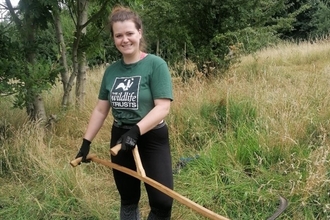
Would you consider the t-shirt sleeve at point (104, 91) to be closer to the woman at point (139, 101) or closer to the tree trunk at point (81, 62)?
the woman at point (139, 101)

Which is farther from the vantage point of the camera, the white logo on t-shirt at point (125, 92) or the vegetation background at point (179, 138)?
the vegetation background at point (179, 138)

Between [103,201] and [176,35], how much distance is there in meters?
4.68

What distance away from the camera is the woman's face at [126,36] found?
6.77 feet

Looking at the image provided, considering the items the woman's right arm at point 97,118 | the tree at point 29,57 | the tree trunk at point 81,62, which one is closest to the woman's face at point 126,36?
the woman's right arm at point 97,118

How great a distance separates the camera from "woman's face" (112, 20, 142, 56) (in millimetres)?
2064

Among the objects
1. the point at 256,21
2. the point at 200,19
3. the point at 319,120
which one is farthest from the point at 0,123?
the point at 256,21

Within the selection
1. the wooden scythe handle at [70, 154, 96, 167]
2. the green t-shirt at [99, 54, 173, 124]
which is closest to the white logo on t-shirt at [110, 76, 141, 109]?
the green t-shirt at [99, 54, 173, 124]

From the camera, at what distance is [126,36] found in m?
2.07

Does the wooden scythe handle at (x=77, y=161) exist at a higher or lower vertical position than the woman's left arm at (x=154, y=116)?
lower

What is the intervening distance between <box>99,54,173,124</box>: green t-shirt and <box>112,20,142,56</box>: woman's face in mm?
96

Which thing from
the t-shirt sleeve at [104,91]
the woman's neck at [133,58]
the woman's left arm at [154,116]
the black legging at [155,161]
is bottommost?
the black legging at [155,161]

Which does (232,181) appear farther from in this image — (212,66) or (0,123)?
(212,66)

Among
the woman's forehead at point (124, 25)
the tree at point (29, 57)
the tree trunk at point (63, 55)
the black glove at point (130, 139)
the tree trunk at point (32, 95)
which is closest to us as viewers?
the black glove at point (130, 139)

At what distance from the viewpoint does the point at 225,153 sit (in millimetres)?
3229
